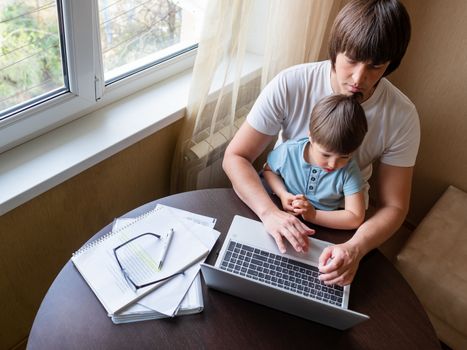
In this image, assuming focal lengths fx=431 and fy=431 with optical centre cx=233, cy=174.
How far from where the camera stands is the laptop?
0.86m

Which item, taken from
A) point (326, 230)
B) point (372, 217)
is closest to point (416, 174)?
point (372, 217)

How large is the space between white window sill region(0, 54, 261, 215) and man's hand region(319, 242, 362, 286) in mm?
682

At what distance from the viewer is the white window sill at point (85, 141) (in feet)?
3.67

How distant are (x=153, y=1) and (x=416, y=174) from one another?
1.39 m

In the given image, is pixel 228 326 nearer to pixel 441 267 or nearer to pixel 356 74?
pixel 356 74

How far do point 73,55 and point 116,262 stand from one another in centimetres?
62

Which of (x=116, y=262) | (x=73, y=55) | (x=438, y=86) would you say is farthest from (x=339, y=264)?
(x=438, y=86)

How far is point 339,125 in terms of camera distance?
3.33 feet

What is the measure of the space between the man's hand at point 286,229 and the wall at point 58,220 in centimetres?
53

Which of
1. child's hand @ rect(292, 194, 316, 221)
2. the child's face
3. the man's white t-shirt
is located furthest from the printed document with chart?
the man's white t-shirt

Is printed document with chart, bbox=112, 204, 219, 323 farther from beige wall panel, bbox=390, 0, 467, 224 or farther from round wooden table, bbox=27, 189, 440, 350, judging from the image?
beige wall panel, bbox=390, 0, 467, 224

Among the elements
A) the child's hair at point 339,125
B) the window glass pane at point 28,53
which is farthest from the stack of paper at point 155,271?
the window glass pane at point 28,53

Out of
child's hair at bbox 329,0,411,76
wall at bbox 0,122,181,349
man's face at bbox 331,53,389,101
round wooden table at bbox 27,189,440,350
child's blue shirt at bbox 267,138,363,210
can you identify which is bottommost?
wall at bbox 0,122,181,349

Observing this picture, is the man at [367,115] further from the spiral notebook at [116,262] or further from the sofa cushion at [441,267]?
the sofa cushion at [441,267]
